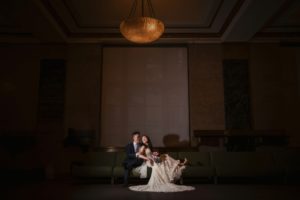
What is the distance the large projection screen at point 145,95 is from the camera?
33.3ft

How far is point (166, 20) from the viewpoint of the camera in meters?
9.37

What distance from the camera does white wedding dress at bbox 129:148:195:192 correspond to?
6.02 meters

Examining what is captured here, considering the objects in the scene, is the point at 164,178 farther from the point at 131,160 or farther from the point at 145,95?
the point at 145,95

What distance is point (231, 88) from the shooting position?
404 inches

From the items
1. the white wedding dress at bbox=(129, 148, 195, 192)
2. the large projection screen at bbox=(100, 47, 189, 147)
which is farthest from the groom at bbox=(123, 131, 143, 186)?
the large projection screen at bbox=(100, 47, 189, 147)

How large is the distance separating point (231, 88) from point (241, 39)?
5.50ft

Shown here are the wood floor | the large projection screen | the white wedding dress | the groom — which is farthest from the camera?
the large projection screen

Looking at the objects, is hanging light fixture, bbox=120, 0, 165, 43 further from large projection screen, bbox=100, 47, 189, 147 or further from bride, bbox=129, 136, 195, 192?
large projection screen, bbox=100, 47, 189, 147

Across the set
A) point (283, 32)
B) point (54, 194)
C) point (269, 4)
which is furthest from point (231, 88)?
point (54, 194)

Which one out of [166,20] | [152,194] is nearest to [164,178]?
[152,194]

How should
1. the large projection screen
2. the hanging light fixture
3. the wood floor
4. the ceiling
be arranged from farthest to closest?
the large projection screen
the ceiling
the hanging light fixture
the wood floor

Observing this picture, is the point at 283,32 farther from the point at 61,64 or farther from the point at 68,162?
the point at 68,162

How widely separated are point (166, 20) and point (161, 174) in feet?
16.6

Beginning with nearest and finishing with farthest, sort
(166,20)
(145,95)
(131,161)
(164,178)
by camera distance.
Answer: (164,178) < (131,161) < (166,20) < (145,95)
